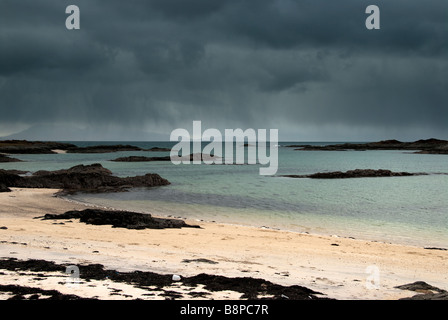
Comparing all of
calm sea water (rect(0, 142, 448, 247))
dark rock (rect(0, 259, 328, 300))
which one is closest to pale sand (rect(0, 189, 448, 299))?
dark rock (rect(0, 259, 328, 300))

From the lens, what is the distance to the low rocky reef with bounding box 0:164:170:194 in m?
33.9

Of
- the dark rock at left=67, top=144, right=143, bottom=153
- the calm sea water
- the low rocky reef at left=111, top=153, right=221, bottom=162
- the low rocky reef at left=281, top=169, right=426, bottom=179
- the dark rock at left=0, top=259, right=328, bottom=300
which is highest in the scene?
the dark rock at left=67, top=144, right=143, bottom=153

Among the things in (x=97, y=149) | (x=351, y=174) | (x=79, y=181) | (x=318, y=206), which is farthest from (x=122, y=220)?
(x=97, y=149)

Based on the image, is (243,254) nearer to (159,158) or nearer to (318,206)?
(318,206)

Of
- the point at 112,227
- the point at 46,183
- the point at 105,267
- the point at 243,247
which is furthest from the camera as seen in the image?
the point at 46,183

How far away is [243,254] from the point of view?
12.4 m

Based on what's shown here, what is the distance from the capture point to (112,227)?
1652 cm

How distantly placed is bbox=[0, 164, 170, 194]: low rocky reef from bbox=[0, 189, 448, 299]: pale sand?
17.0 metres

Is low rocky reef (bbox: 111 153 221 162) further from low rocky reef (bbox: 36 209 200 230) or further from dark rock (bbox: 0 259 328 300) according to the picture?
dark rock (bbox: 0 259 328 300)

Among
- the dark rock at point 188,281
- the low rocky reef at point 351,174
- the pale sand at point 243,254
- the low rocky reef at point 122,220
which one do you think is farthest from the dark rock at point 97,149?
the dark rock at point 188,281

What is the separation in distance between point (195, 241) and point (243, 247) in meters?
1.83

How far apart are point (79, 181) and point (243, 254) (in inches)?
1088
